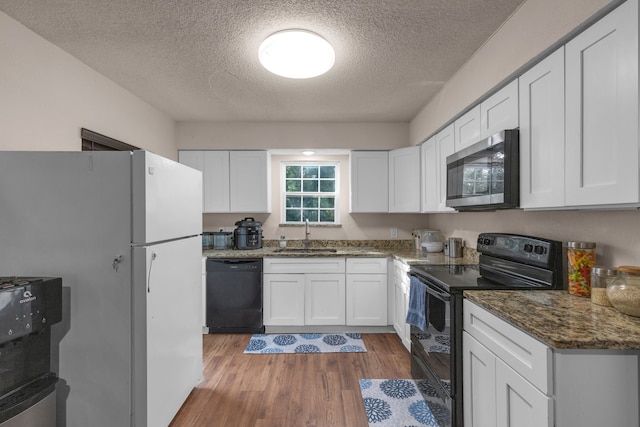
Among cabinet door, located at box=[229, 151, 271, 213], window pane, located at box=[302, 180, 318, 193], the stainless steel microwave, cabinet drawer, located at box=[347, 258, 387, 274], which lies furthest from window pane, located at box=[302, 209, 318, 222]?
the stainless steel microwave

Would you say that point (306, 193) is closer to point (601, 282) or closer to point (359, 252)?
point (359, 252)

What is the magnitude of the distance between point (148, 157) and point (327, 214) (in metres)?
2.75

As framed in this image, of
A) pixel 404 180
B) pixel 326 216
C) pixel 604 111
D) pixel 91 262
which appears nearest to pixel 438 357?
pixel 604 111

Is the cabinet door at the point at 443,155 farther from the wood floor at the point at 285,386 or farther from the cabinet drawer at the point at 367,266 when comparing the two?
the wood floor at the point at 285,386

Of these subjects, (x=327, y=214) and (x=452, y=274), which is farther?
(x=327, y=214)

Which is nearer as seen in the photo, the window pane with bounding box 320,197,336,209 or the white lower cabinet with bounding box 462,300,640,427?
the white lower cabinet with bounding box 462,300,640,427

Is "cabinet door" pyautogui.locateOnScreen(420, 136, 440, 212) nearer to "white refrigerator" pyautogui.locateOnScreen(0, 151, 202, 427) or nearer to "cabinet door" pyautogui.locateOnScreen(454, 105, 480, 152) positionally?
"cabinet door" pyautogui.locateOnScreen(454, 105, 480, 152)

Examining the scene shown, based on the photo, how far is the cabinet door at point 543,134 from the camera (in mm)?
1376

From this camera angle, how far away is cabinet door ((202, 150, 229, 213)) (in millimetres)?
3695

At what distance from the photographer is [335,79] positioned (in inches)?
101

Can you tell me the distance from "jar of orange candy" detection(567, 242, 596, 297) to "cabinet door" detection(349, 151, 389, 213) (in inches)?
88.5

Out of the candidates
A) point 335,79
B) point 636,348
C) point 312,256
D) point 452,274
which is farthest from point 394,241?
point 636,348

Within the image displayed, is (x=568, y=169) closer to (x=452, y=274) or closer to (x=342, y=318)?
(x=452, y=274)

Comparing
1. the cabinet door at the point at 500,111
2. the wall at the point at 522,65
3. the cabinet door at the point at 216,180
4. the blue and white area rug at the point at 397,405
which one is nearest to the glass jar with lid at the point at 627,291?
the wall at the point at 522,65
